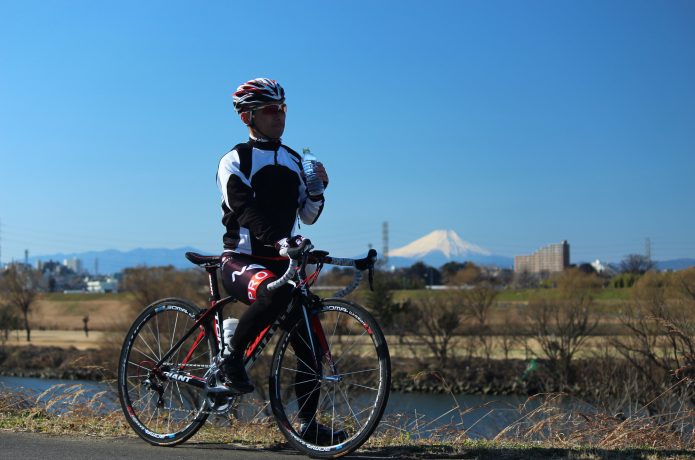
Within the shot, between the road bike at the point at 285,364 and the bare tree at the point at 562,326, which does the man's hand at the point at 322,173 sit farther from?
the bare tree at the point at 562,326

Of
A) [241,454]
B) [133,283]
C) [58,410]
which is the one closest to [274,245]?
[241,454]

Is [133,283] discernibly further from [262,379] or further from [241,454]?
[241,454]

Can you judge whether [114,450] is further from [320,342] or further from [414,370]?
[414,370]

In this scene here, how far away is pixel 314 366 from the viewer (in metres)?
4.97

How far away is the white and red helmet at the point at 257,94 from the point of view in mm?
5113

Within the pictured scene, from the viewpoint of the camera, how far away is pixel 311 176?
16.6 ft

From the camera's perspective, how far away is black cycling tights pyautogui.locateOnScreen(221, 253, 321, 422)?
15.8 ft

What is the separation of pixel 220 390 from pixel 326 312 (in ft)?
2.86

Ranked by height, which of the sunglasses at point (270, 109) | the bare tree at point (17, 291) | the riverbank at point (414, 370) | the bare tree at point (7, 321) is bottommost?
the riverbank at point (414, 370)

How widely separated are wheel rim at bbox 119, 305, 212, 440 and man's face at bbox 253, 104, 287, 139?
145 centimetres

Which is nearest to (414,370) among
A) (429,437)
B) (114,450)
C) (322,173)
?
(429,437)

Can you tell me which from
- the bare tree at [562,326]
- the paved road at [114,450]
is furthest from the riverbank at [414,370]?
the paved road at [114,450]

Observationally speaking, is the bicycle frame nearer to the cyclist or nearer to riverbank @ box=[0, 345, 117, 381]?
the cyclist

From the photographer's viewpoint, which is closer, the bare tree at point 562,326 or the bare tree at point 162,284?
the bare tree at point 562,326
